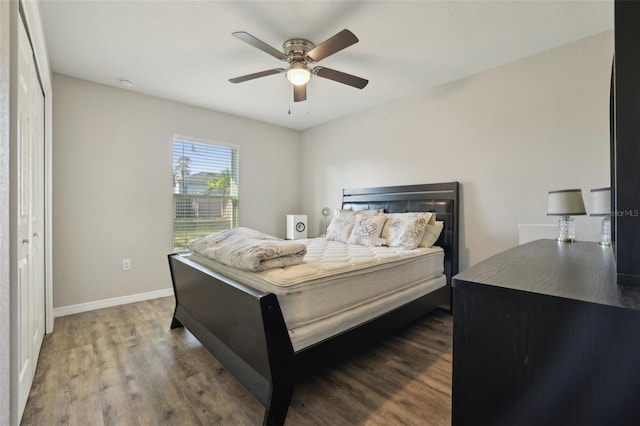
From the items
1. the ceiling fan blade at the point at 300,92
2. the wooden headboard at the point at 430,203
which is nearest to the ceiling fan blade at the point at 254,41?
the ceiling fan blade at the point at 300,92

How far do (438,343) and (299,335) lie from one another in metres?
1.45

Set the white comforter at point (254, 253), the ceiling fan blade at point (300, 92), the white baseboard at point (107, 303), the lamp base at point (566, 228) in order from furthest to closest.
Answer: the white baseboard at point (107, 303)
the ceiling fan blade at point (300, 92)
the lamp base at point (566, 228)
the white comforter at point (254, 253)

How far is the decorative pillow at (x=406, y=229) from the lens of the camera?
2.90 meters

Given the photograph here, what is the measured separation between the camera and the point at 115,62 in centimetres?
274

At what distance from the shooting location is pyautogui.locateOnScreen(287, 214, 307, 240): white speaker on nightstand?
4.50 m

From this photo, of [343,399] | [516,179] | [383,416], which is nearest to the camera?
[383,416]

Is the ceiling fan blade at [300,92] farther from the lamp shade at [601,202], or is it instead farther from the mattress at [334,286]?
the lamp shade at [601,202]

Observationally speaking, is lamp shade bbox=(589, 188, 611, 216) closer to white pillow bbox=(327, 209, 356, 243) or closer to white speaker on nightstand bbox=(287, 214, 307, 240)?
white pillow bbox=(327, 209, 356, 243)

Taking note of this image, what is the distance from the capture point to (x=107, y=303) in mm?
3258

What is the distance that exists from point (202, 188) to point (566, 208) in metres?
4.01

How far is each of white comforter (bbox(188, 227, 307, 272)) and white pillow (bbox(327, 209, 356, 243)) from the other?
1392 millimetres

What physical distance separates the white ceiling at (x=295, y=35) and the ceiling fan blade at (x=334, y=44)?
253 millimetres

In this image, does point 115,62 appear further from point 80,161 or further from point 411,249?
point 411,249

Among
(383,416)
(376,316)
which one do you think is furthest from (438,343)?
(383,416)
